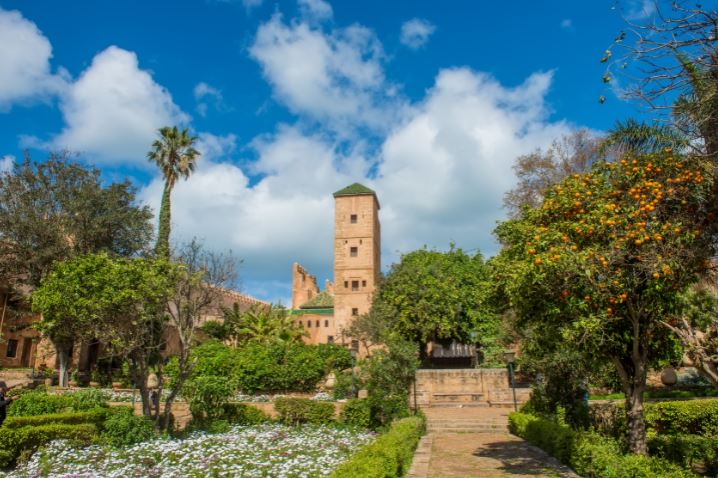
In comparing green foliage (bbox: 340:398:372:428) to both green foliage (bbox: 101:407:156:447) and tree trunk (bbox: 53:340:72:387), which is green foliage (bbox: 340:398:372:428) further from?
tree trunk (bbox: 53:340:72:387)

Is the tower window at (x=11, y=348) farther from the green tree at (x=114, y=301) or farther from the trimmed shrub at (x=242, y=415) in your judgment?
the trimmed shrub at (x=242, y=415)

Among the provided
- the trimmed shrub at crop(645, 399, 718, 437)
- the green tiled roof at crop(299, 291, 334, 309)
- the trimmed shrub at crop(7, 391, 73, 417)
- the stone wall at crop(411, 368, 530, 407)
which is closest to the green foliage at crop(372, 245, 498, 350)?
the stone wall at crop(411, 368, 530, 407)

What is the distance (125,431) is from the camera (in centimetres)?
1382

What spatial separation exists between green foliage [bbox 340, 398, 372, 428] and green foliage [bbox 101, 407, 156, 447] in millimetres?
6073

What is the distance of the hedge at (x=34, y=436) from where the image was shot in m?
12.5

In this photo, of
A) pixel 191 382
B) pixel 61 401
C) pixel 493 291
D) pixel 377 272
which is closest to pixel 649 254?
pixel 493 291

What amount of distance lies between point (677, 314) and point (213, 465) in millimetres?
9277

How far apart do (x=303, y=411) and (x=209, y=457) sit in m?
6.57

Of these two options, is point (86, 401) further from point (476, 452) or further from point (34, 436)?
point (476, 452)

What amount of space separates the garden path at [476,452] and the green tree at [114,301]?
8.45m

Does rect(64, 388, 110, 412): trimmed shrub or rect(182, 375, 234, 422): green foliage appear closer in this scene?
rect(182, 375, 234, 422): green foliage

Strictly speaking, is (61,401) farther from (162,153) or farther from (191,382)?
(162,153)

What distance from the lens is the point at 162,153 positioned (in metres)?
33.6

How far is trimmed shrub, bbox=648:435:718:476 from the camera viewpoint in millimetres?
9664
